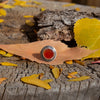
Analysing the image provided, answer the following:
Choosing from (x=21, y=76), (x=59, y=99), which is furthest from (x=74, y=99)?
(x=21, y=76)

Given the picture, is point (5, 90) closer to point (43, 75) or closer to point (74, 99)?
point (43, 75)

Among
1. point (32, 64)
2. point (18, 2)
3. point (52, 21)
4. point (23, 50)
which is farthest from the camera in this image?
point (18, 2)

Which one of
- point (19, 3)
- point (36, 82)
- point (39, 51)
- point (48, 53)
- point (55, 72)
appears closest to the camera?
point (36, 82)

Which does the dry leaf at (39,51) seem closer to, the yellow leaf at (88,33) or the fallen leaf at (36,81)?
the yellow leaf at (88,33)

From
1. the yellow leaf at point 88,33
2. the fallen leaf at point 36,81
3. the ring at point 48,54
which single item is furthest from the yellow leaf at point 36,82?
the yellow leaf at point 88,33

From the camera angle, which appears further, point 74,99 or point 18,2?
point 18,2

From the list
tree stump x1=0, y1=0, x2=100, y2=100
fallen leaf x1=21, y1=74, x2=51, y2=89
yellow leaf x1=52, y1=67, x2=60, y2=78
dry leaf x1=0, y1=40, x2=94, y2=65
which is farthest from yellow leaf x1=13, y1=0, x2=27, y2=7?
fallen leaf x1=21, y1=74, x2=51, y2=89

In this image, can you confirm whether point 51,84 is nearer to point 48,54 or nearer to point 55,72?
point 55,72

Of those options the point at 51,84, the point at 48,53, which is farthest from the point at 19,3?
the point at 51,84
